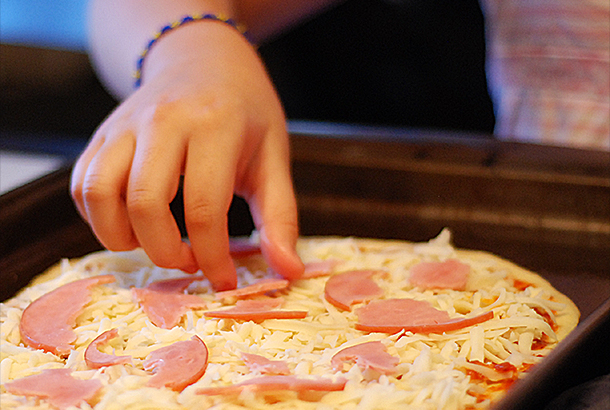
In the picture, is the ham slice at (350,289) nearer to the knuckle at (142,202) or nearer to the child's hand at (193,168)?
the child's hand at (193,168)

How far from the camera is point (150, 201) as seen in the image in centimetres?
70

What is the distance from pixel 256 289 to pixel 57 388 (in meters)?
0.27

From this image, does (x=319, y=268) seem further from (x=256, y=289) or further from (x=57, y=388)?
(x=57, y=388)

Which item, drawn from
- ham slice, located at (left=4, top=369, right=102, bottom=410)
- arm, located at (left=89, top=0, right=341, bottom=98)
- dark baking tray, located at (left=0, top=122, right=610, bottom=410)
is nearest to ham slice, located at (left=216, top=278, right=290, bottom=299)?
ham slice, located at (left=4, top=369, right=102, bottom=410)

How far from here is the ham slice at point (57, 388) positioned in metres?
0.55

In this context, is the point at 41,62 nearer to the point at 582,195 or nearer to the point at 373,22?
the point at 373,22

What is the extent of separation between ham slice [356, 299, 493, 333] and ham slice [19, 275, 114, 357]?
0.34 metres

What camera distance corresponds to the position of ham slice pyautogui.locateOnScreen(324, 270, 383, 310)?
2.49ft

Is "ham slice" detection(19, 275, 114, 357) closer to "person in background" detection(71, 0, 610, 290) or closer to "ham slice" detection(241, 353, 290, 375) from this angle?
"person in background" detection(71, 0, 610, 290)

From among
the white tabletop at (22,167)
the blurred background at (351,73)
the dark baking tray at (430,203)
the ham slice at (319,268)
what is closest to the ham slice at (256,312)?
the ham slice at (319,268)

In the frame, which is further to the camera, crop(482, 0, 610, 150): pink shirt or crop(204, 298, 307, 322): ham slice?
crop(482, 0, 610, 150): pink shirt

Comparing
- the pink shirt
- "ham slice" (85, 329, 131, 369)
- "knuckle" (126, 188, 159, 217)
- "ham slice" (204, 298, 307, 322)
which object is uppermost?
the pink shirt

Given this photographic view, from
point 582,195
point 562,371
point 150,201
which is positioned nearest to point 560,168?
point 582,195

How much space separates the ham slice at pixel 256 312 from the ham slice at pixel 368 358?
108 mm
